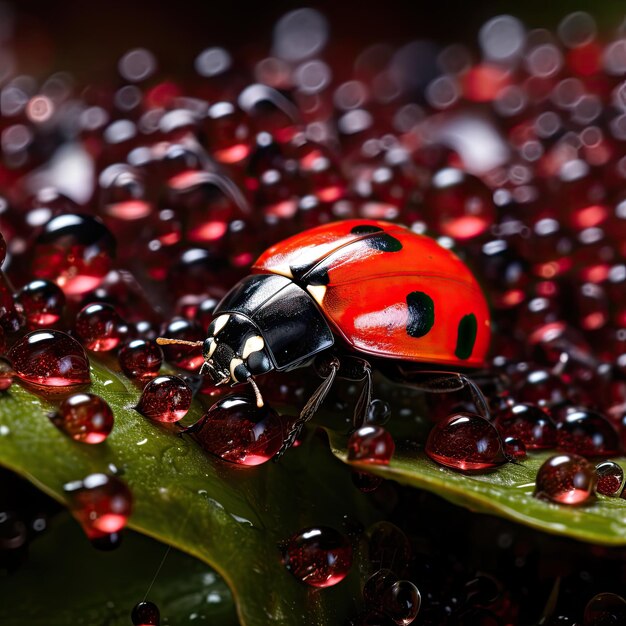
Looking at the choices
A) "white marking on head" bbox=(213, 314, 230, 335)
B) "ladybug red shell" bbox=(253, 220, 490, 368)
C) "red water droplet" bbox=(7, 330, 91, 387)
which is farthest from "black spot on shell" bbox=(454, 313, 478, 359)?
"red water droplet" bbox=(7, 330, 91, 387)

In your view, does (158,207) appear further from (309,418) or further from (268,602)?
(268,602)

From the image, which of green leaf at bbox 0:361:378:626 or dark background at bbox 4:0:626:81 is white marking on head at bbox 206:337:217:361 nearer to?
green leaf at bbox 0:361:378:626

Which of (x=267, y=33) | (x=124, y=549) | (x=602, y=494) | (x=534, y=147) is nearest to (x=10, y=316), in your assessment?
(x=124, y=549)

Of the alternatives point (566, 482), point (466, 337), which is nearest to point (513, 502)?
point (566, 482)

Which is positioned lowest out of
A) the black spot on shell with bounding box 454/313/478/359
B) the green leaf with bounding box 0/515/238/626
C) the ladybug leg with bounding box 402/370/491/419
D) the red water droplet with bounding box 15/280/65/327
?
the green leaf with bounding box 0/515/238/626

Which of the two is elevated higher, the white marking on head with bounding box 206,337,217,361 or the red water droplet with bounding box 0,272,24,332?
the red water droplet with bounding box 0,272,24,332

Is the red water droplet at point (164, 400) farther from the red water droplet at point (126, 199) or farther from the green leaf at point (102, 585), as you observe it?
the red water droplet at point (126, 199)
